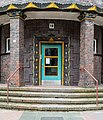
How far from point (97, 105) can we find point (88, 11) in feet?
14.2

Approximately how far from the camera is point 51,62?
13.3 meters

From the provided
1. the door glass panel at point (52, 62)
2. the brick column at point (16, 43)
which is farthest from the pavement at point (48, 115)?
the door glass panel at point (52, 62)

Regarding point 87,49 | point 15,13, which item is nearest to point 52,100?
point 87,49

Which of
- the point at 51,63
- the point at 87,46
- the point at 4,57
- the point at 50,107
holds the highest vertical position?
the point at 87,46

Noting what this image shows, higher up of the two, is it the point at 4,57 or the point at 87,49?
the point at 87,49

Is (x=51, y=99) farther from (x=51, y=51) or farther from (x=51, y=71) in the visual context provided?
(x=51, y=51)

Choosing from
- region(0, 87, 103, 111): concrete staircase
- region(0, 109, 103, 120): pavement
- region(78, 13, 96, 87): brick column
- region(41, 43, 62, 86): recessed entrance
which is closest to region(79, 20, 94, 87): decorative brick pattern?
region(78, 13, 96, 87): brick column

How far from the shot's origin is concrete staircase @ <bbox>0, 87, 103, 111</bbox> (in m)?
9.31

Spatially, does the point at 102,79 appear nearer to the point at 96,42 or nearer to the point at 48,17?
the point at 96,42

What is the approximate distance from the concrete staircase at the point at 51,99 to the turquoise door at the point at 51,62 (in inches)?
108

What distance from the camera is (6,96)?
33.8 ft

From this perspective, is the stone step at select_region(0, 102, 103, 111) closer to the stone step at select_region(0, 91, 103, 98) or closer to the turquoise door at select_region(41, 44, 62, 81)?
the stone step at select_region(0, 91, 103, 98)

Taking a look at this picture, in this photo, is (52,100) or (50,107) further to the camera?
(52,100)

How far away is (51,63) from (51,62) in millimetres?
52
